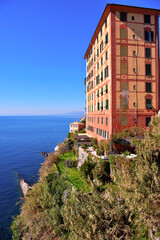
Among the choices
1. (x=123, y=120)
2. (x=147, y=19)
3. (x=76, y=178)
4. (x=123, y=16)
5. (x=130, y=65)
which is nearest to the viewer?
(x=76, y=178)

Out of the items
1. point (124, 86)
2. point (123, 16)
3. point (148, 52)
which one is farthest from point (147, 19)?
point (124, 86)

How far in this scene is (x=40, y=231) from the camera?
15.0 meters

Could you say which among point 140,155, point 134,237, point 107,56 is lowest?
point 134,237

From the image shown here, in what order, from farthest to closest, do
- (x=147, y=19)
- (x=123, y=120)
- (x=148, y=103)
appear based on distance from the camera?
(x=148, y=103)
(x=147, y=19)
(x=123, y=120)

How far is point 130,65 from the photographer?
25.2 m

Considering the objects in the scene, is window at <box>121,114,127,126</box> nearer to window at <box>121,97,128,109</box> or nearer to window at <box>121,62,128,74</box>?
window at <box>121,97,128,109</box>

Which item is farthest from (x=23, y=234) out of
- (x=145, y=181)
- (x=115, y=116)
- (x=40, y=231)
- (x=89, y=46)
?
(x=89, y=46)

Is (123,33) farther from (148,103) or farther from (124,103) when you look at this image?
(148,103)

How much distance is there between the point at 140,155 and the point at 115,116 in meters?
15.2

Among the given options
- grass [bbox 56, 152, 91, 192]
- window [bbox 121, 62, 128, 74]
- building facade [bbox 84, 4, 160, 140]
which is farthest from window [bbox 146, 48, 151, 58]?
grass [bbox 56, 152, 91, 192]

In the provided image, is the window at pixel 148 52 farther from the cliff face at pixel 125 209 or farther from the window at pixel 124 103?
the cliff face at pixel 125 209

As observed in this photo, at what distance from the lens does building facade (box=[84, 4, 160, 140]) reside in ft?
80.7

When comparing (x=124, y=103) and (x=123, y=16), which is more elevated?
(x=123, y=16)

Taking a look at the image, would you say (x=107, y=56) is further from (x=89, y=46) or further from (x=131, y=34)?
(x=89, y=46)
